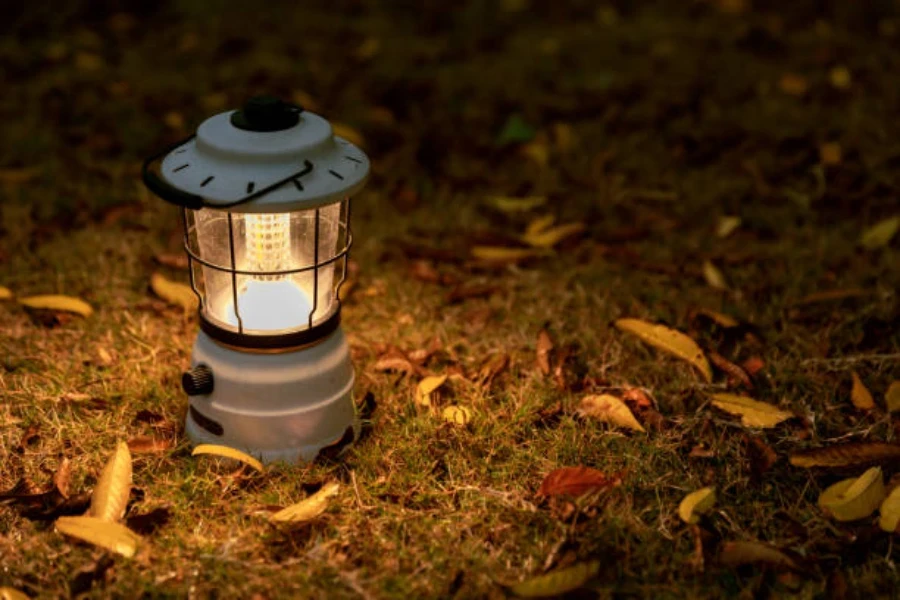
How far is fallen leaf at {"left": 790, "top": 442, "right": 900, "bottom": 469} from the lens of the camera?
2352mm

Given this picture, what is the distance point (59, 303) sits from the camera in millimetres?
2953

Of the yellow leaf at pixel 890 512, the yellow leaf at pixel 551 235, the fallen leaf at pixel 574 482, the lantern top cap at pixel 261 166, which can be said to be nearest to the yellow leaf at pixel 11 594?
the lantern top cap at pixel 261 166

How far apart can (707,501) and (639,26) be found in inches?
158

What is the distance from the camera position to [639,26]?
5.61m

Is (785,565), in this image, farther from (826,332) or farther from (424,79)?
(424,79)

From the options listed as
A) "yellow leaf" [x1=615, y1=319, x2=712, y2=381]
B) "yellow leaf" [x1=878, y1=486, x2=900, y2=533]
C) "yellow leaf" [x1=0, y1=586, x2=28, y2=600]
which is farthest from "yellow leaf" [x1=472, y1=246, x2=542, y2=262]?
"yellow leaf" [x1=0, y1=586, x2=28, y2=600]

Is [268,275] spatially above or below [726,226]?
above

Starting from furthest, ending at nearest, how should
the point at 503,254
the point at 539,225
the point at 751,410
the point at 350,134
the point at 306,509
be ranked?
the point at 350,134 → the point at 539,225 → the point at 503,254 → the point at 751,410 → the point at 306,509

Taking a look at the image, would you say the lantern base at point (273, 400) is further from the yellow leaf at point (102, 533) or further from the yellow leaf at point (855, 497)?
the yellow leaf at point (855, 497)

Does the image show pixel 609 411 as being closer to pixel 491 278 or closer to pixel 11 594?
pixel 491 278

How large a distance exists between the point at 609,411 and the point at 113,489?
1.22 metres

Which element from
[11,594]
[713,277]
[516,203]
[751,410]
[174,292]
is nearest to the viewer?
[11,594]

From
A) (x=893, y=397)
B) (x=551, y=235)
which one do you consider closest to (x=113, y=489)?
(x=551, y=235)

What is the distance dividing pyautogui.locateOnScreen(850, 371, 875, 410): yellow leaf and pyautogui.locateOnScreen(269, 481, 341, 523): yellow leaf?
1.41 metres
